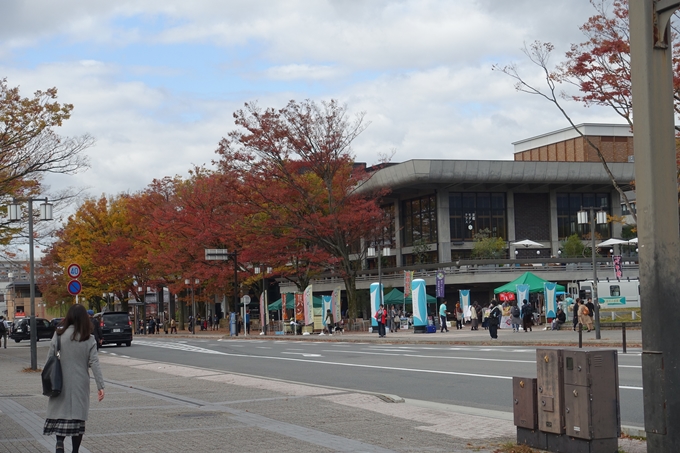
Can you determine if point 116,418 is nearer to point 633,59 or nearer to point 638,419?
point 638,419

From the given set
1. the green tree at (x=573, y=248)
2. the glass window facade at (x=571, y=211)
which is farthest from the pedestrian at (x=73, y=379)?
the glass window facade at (x=571, y=211)

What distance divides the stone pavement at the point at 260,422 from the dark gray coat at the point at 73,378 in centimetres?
145

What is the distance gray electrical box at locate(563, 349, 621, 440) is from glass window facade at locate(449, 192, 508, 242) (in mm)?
63262

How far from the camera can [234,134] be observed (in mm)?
45656

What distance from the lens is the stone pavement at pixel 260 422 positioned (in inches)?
387

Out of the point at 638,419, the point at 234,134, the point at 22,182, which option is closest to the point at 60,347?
the point at 638,419

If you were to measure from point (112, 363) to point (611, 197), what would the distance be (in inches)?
2322

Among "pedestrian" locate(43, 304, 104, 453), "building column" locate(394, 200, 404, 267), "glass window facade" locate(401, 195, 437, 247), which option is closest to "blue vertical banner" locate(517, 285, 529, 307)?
"glass window facade" locate(401, 195, 437, 247)

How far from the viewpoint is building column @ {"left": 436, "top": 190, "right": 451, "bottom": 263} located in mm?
70438

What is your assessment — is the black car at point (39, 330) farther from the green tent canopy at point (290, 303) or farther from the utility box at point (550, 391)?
the utility box at point (550, 391)

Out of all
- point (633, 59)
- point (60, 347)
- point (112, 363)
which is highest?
point (633, 59)

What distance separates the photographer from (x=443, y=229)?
2778 inches

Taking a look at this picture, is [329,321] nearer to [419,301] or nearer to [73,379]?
[419,301]

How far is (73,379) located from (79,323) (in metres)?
0.58
